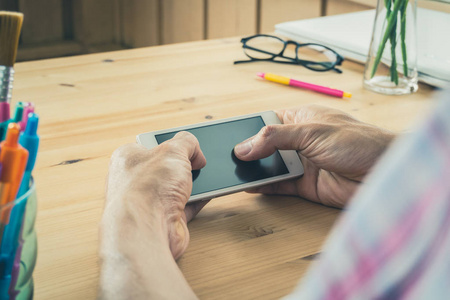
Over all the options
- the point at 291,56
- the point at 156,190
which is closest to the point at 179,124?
the point at 156,190

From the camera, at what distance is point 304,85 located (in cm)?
106

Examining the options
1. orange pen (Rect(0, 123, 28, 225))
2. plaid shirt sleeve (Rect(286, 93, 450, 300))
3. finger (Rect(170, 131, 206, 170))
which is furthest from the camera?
finger (Rect(170, 131, 206, 170))

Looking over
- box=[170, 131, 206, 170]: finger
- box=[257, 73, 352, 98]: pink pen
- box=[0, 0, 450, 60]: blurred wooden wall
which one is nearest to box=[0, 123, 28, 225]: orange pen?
box=[170, 131, 206, 170]: finger

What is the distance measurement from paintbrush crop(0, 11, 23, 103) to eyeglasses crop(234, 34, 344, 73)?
76cm

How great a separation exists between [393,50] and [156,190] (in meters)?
0.63

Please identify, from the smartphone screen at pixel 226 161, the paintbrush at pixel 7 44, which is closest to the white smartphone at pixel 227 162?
the smartphone screen at pixel 226 161

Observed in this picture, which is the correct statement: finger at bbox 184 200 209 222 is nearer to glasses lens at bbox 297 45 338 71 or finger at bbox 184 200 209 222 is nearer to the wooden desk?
the wooden desk

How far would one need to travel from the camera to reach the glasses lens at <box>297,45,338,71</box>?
1.18 metres

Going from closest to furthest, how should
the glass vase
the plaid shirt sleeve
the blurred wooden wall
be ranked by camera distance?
the plaid shirt sleeve < the glass vase < the blurred wooden wall

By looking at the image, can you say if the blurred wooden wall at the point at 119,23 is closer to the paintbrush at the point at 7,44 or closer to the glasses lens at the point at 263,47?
the glasses lens at the point at 263,47

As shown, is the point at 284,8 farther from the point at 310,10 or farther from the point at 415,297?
the point at 415,297

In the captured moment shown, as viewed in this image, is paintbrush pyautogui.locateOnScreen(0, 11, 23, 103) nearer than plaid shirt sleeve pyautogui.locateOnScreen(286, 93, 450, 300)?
No

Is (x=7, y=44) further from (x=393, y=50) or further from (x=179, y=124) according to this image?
(x=393, y=50)

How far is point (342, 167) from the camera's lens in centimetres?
67
